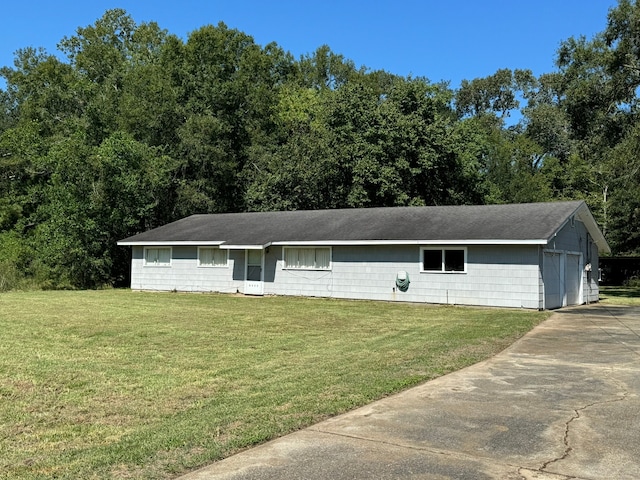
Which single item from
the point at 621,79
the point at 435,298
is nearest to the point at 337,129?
the point at 621,79

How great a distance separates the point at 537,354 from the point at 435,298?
1060 centimetres

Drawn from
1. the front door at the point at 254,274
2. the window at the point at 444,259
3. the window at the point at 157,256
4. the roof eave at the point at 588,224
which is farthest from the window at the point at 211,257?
the roof eave at the point at 588,224

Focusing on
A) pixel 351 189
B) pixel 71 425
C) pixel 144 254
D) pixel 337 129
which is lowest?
pixel 71 425

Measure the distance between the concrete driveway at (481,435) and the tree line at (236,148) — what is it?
21266 millimetres

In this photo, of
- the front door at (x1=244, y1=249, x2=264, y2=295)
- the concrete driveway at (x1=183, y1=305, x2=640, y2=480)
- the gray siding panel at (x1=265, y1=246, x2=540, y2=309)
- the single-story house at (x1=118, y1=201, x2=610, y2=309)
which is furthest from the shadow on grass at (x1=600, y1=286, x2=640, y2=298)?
the concrete driveway at (x1=183, y1=305, x2=640, y2=480)

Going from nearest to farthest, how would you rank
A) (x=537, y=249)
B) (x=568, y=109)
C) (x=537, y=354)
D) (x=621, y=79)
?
(x=537, y=354)
(x=537, y=249)
(x=621, y=79)
(x=568, y=109)

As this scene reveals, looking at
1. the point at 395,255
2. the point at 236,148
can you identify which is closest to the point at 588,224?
the point at 395,255

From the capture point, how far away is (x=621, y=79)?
2781 centimetres

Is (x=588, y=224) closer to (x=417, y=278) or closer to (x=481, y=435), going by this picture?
(x=417, y=278)

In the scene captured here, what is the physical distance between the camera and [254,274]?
2512 cm

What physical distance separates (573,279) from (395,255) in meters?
7.00

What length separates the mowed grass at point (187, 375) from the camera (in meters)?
5.05

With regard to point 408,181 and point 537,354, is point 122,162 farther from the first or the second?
point 537,354

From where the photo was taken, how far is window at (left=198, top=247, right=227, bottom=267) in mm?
25922
